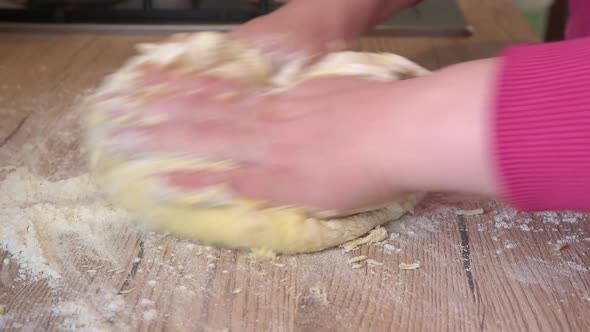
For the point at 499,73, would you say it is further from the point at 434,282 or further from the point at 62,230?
the point at 62,230

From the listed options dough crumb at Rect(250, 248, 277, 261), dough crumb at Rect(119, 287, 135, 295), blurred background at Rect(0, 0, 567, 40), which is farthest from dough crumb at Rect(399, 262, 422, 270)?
blurred background at Rect(0, 0, 567, 40)

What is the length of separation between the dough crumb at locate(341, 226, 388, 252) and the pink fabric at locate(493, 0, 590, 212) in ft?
0.47

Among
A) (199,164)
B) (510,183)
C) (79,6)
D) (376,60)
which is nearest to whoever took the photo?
(510,183)

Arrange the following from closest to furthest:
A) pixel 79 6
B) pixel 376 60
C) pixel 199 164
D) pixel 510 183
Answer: pixel 510 183 < pixel 199 164 < pixel 376 60 < pixel 79 6

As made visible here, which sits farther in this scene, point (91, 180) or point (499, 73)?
point (91, 180)

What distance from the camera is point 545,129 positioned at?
44 centimetres

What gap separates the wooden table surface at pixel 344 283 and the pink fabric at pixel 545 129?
0.09 m

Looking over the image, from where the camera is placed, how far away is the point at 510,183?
1.50 ft

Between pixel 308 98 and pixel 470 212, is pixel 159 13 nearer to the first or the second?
pixel 308 98

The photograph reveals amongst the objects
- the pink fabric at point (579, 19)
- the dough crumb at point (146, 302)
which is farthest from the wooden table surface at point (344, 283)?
the pink fabric at point (579, 19)

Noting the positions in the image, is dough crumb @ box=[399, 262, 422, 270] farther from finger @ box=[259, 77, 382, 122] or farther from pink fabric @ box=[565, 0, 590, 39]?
pink fabric @ box=[565, 0, 590, 39]

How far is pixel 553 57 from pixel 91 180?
44 cm

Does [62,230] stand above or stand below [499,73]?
below

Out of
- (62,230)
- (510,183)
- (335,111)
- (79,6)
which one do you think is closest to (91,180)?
(62,230)
